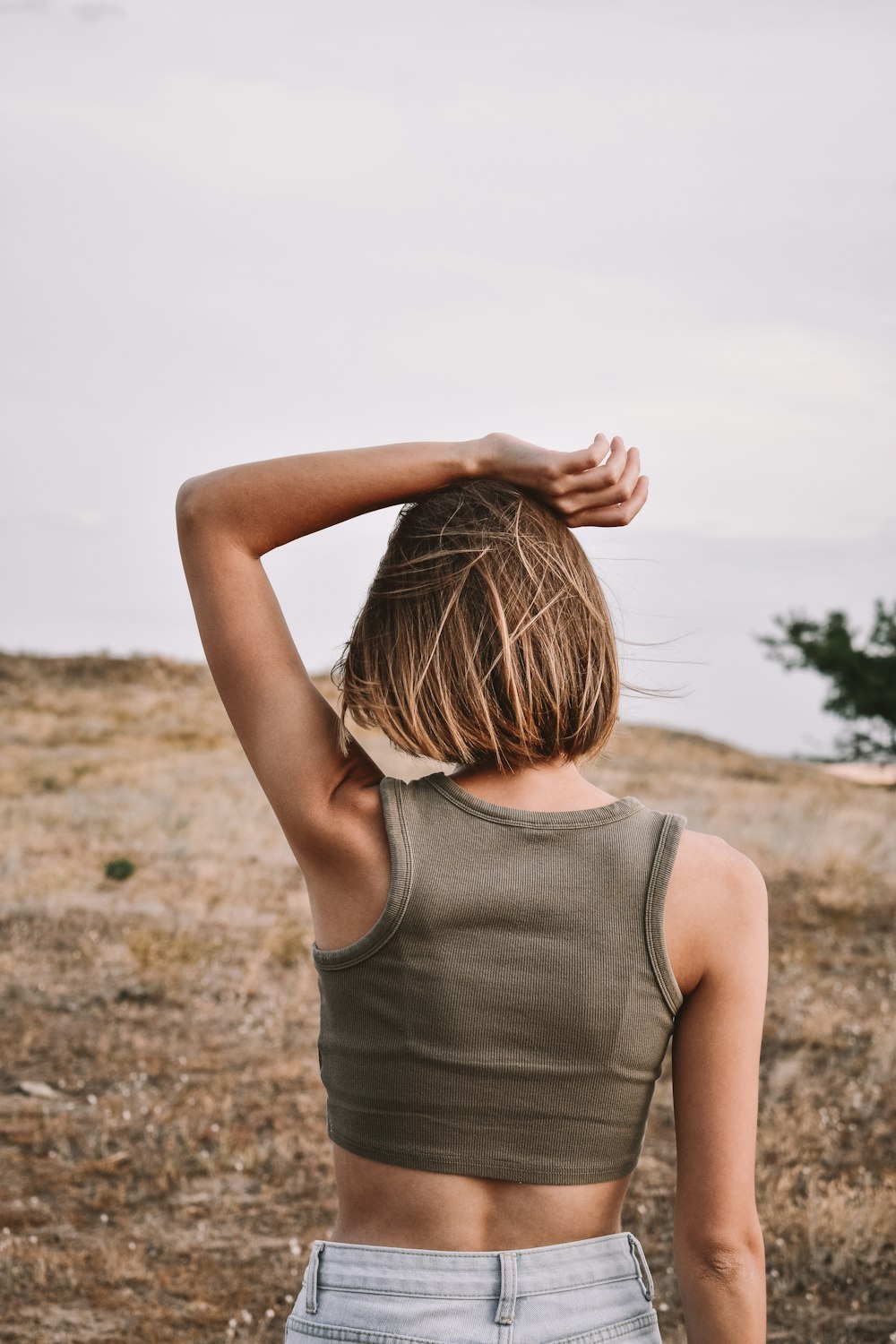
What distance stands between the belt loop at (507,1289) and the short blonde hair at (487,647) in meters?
0.63

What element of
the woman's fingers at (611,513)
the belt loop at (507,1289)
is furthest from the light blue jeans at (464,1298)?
the woman's fingers at (611,513)

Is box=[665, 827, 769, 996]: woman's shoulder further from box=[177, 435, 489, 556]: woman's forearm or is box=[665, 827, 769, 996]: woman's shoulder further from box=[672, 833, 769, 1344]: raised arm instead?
box=[177, 435, 489, 556]: woman's forearm

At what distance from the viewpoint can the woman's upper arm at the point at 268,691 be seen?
1588mm

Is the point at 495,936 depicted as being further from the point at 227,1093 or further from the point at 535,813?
the point at 227,1093

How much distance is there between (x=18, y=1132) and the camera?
639cm

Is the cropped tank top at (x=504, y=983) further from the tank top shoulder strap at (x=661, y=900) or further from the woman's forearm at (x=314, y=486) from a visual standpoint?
the woman's forearm at (x=314, y=486)

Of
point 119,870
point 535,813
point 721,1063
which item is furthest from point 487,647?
point 119,870

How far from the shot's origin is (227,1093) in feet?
22.3

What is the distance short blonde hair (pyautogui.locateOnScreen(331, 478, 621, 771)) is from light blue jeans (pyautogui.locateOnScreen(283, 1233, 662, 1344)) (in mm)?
638

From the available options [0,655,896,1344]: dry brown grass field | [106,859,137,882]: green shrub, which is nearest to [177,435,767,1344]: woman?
[0,655,896,1344]: dry brown grass field

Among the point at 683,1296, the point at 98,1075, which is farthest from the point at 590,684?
the point at 98,1075

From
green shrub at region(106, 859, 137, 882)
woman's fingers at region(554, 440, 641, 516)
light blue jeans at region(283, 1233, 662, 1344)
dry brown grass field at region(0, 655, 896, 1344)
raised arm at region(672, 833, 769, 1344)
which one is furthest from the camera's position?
green shrub at region(106, 859, 137, 882)

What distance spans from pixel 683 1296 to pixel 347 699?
989mm

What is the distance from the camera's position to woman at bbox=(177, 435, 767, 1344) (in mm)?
1503
